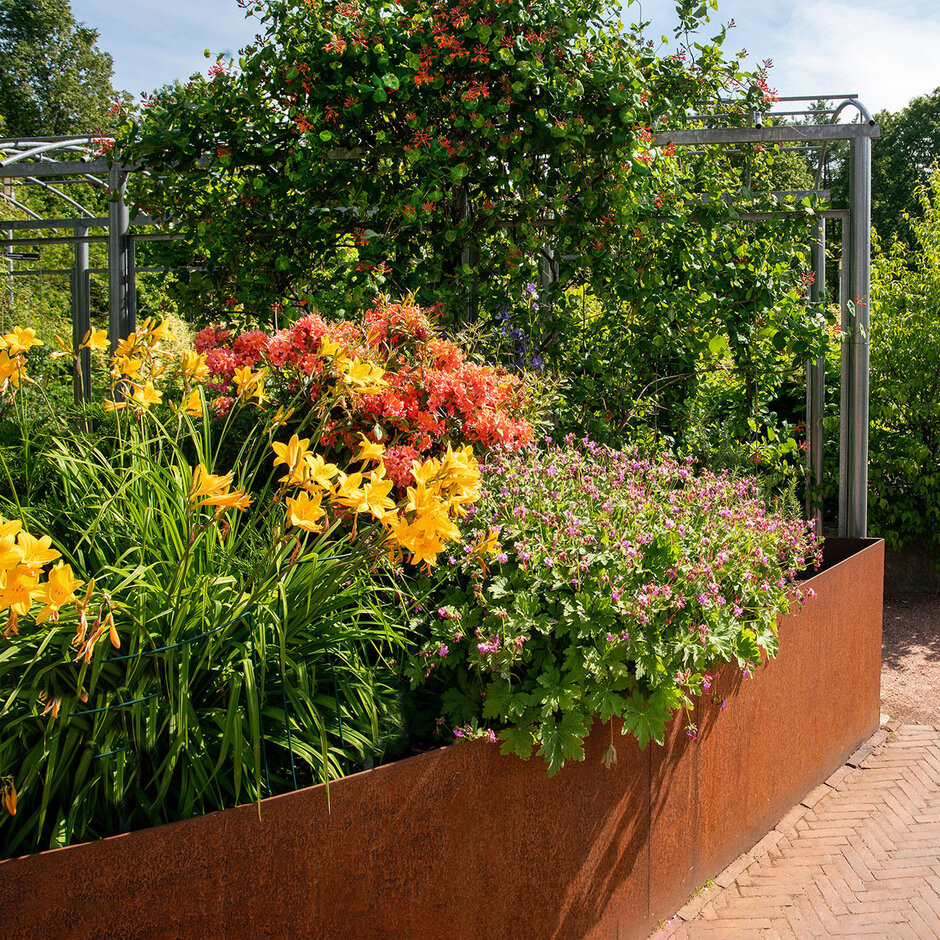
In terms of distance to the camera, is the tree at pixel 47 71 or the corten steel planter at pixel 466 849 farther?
the tree at pixel 47 71

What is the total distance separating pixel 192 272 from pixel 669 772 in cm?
340

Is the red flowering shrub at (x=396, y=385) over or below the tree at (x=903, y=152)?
below

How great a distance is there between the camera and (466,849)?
2.02 metres

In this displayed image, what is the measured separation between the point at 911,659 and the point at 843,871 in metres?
2.84

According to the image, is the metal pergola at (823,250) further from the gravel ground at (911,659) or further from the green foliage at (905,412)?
the green foliage at (905,412)

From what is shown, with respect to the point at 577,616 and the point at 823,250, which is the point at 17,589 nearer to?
the point at 577,616

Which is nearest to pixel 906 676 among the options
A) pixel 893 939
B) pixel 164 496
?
pixel 893 939

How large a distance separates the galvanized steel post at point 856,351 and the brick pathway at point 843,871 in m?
1.31

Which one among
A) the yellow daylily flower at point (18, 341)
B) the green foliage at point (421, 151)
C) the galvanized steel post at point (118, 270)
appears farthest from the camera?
the galvanized steel post at point (118, 270)

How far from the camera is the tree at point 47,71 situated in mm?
21266

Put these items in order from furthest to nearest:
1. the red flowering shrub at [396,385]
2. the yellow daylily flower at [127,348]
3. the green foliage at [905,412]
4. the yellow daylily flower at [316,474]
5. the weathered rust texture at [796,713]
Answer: the green foliage at [905,412] → the weathered rust texture at [796,713] → the red flowering shrub at [396,385] → the yellow daylily flower at [127,348] → the yellow daylily flower at [316,474]

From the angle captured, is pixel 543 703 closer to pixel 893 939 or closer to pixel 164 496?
pixel 164 496

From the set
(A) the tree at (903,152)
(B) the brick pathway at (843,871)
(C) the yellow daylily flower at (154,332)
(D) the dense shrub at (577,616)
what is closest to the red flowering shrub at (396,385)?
(D) the dense shrub at (577,616)

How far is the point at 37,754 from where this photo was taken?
1595mm
